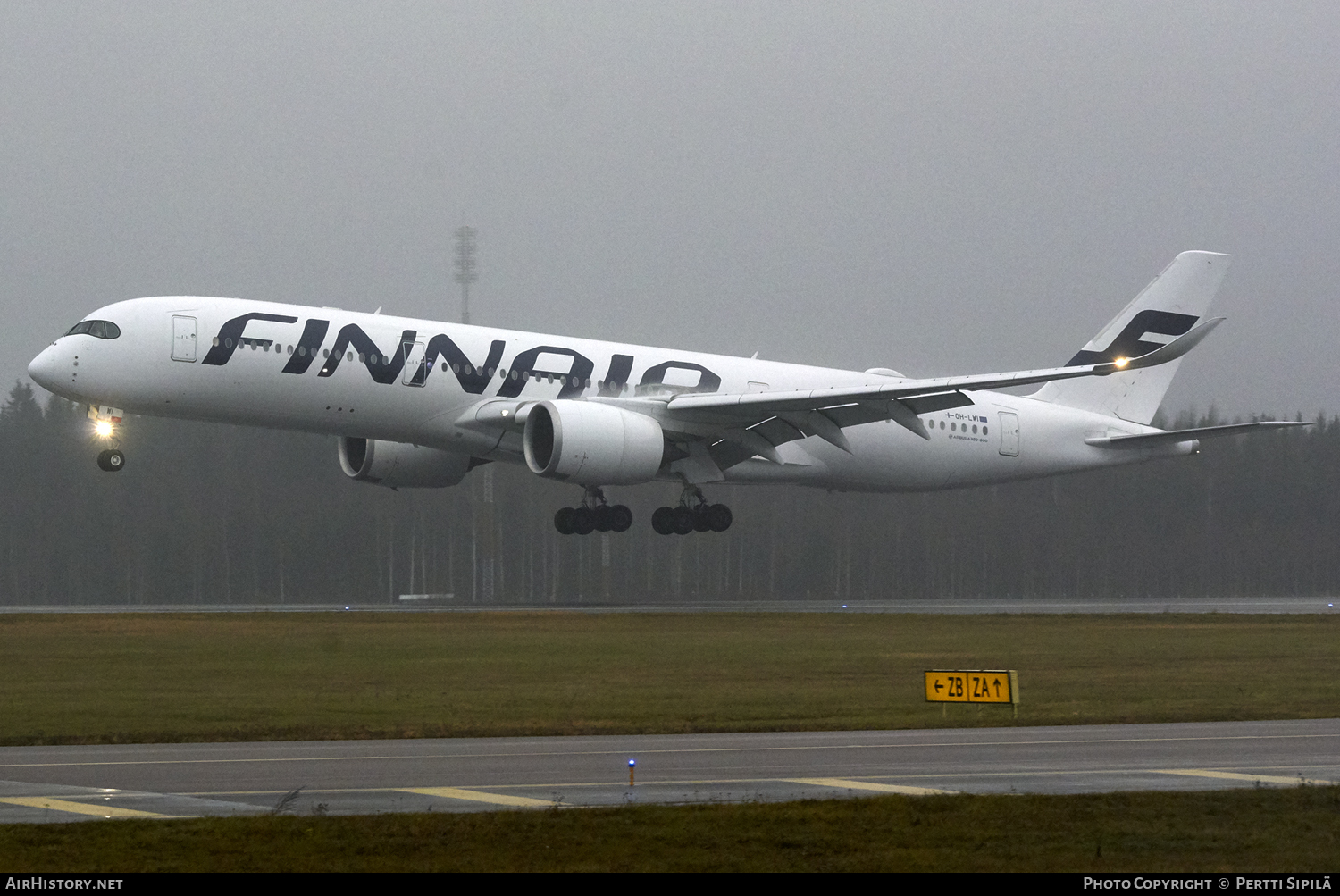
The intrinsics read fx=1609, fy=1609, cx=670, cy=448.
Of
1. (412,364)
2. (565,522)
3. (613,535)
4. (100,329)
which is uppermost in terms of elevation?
(100,329)

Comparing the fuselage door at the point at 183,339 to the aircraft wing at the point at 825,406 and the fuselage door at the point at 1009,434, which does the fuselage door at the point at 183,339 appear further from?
the fuselage door at the point at 1009,434

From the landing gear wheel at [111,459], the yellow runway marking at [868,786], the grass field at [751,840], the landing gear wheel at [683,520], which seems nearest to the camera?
the grass field at [751,840]

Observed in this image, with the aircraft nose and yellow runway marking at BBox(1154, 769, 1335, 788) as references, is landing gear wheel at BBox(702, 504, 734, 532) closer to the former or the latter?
the aircraft nose

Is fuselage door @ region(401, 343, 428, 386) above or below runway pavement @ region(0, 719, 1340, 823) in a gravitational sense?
above

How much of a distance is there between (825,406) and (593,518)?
7.25 metres

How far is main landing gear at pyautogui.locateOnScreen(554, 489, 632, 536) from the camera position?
43.1 m

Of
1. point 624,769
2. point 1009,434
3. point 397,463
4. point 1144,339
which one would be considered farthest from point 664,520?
point 624,769

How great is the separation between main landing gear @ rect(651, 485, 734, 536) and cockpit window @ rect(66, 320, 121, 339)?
15.0m

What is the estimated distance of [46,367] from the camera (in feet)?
118

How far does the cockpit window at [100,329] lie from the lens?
35.9 meters

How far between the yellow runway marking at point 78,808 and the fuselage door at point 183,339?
77.2ft

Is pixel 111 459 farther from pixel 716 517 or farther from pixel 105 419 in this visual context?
pixel 716 517

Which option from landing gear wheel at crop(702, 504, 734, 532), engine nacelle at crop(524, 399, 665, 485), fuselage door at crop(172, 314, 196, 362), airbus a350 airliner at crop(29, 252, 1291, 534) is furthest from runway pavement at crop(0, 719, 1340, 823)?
landing gear wheel at crop(702, 504, 734, 532)

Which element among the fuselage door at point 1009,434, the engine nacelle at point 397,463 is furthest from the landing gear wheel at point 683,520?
the fuselage door at point 1009,434
